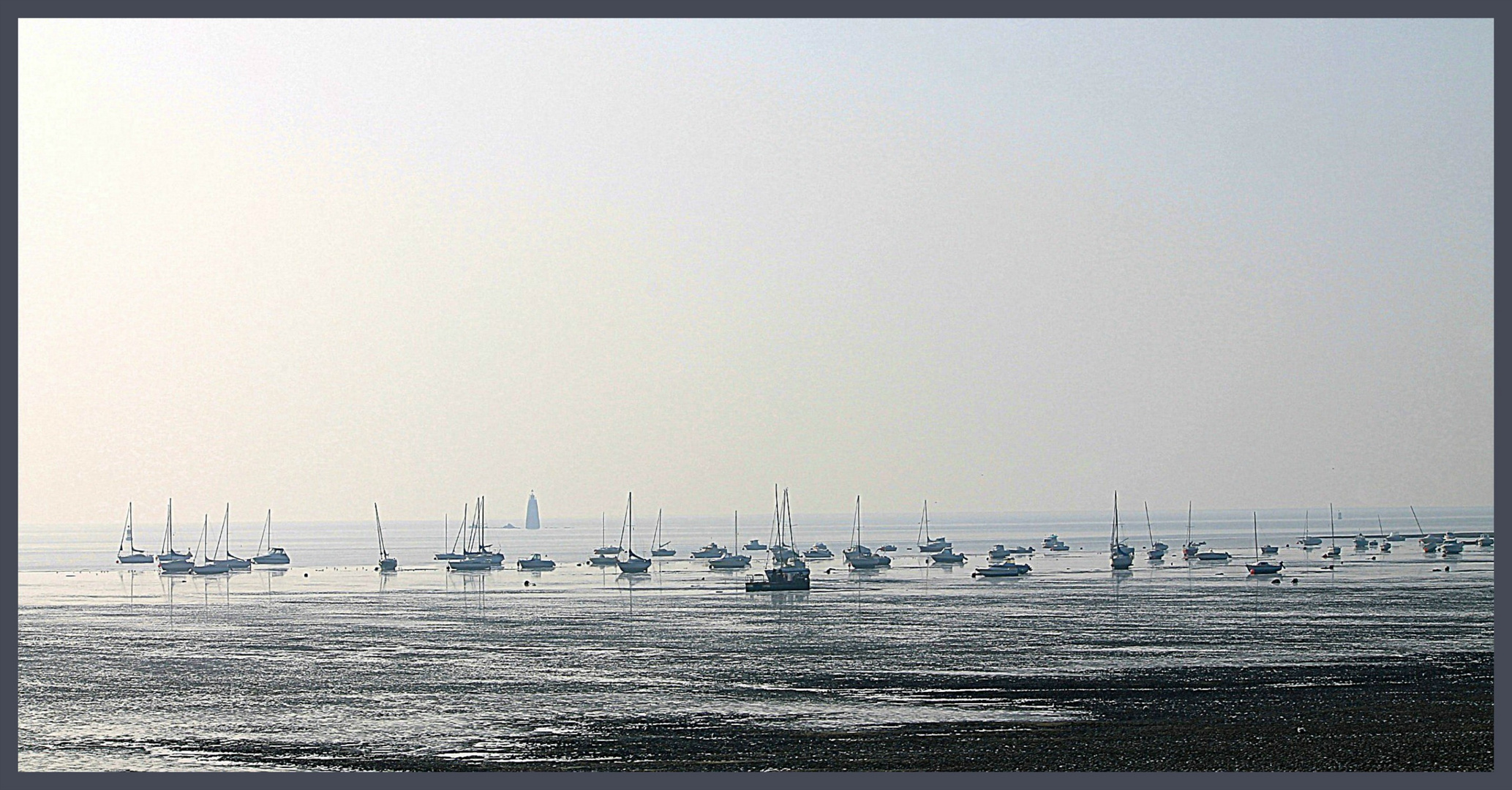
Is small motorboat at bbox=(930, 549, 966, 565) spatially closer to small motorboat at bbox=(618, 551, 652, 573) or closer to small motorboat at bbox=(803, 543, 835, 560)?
small motorboat at bbox=(803, 543, 835, 560)

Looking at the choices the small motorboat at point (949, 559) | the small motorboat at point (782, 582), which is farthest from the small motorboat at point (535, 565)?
the small motorboat at point (782, 582)

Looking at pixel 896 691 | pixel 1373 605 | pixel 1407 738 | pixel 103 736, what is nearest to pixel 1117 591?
pixel 1373 605

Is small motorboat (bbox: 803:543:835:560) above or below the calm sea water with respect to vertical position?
below

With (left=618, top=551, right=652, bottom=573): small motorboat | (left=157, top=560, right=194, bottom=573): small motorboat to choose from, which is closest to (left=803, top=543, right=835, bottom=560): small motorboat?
(left=618, top=551, right=652, bottom=573): small motorboat

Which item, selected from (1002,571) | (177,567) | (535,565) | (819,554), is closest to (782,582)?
(1002,571)

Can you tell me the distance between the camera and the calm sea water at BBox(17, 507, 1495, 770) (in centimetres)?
4497

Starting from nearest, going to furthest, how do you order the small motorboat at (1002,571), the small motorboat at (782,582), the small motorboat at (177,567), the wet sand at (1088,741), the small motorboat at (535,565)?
the wet sand at (1088,741) < the small motorboat at (782,582) < the small motorboat at (1002,571) < the small motorboat at (177,567) < the small motorboat at (535,565)

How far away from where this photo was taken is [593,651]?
67.8m

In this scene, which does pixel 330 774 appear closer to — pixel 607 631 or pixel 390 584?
pixel 607 631

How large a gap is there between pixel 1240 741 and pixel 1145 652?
23.2 metres

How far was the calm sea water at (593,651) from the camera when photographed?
1770 inches

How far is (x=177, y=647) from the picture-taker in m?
73.6

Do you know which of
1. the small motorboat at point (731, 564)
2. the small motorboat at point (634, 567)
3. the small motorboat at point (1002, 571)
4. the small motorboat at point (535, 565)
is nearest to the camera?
the small motorboat at point (1002, 571)

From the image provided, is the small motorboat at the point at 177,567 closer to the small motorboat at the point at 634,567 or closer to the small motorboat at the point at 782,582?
the small motorboat at the point at 634,567
